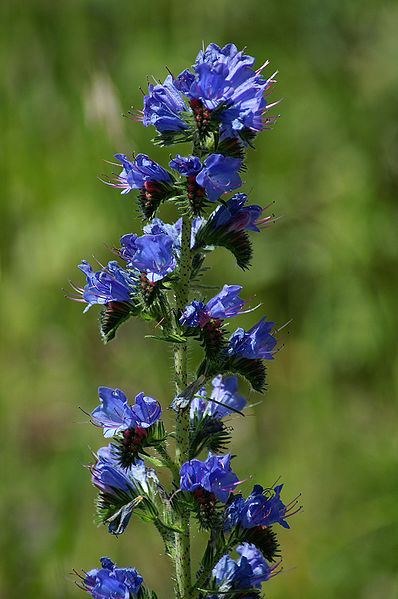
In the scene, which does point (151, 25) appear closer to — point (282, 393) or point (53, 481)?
point (282, 393)

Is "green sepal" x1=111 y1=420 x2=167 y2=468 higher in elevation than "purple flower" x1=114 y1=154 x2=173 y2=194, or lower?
lower

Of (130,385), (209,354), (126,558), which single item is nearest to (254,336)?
(209,354)

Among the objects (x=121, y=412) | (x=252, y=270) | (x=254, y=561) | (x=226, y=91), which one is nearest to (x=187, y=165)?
(x=226, y=91)

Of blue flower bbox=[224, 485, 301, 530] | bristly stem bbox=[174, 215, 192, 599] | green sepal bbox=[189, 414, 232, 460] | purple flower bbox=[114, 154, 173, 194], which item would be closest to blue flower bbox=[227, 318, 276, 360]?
bristly stem bbox=[174, 215, 192, 599]

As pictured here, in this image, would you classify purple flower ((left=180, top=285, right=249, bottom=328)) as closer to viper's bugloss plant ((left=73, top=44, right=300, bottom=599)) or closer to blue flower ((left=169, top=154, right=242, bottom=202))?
viper's bugloss plant ((left=73, top=44, right=300, bottom=599))

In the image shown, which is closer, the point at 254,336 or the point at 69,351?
the point at 254,336

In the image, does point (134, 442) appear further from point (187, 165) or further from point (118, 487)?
point (187, 165)

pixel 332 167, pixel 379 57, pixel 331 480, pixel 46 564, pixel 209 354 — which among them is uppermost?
pixel 379 57
